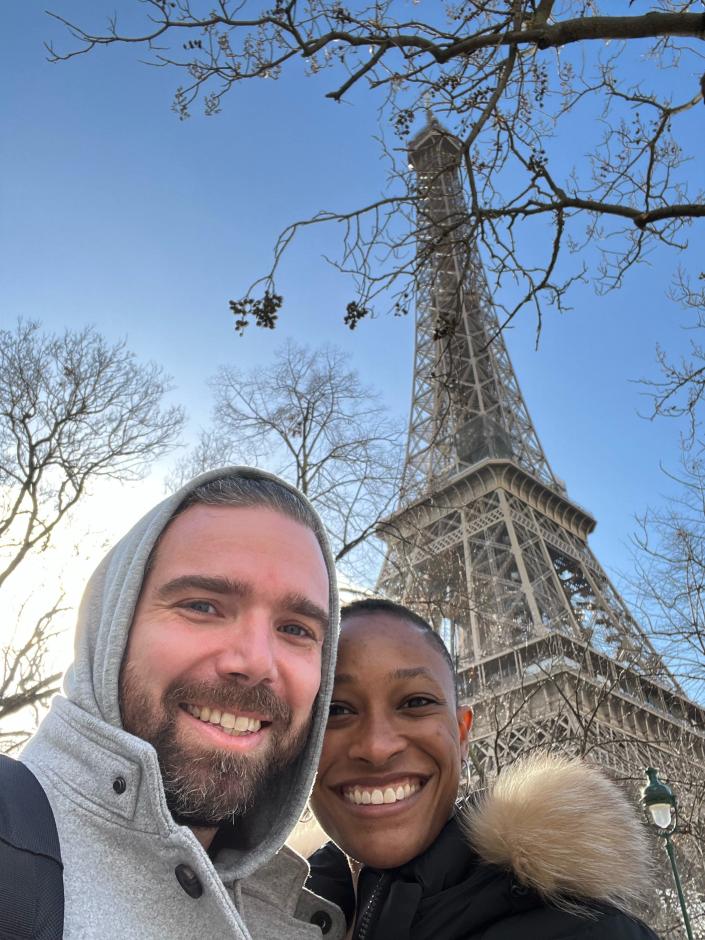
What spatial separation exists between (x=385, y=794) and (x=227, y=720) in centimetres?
83

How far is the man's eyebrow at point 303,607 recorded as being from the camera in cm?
208

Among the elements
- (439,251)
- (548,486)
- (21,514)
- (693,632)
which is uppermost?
(548,486)

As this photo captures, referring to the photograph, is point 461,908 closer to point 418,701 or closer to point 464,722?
point 418,701

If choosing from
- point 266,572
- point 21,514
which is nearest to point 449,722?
point 266,572

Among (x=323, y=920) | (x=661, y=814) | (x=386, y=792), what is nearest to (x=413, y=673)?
(x=386, y=792)

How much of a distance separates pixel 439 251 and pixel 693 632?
6360mm

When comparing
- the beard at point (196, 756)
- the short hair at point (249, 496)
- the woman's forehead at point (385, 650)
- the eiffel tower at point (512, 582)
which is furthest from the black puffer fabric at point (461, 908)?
the eiffel tower at point (512, 582)

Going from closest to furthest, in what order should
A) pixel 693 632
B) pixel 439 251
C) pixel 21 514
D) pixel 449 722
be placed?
1. pixel 449 722
2. pixel 439 251
3. pixel 693 632
4. pixel 21 514

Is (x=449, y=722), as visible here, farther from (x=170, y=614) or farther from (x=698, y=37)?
(x=698, y=37)

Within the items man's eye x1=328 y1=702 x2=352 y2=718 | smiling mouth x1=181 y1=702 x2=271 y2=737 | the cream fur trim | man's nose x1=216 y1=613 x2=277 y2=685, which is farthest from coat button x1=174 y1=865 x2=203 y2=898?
man's eye x1=328 y1=702 x2=352 y2=718

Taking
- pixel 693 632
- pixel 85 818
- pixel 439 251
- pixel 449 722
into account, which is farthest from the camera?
pixel 693 632

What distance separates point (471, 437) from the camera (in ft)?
117

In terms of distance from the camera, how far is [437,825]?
8.19 ft

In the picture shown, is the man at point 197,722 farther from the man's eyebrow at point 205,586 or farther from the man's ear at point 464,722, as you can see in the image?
the man's ear at point 464,722
